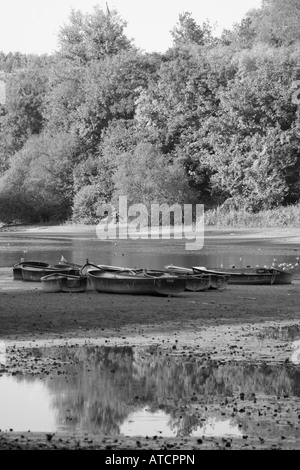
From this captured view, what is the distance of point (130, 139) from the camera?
90.9 m

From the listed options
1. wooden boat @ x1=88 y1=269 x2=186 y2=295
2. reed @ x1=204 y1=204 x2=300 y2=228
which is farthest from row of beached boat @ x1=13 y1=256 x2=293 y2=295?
reed @ x1=204 y1=204 x2=300 y2=228

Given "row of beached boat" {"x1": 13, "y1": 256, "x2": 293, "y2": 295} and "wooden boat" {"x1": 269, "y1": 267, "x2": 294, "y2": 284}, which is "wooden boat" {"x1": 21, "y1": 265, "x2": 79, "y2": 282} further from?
"wooden boat" {"x1": 269, "y1": 267, "x2": 294, "y2": 284}

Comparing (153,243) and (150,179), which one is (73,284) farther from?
(150,179)

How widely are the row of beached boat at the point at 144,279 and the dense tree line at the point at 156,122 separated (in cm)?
4498

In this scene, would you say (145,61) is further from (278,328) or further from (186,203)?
(278,328)

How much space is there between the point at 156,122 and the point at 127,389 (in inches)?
Result: 2903

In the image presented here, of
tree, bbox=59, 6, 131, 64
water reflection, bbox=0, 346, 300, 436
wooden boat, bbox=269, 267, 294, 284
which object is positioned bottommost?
wooden boat, bbox=269, 267, 294, 284

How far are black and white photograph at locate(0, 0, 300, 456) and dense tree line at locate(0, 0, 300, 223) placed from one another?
18cm

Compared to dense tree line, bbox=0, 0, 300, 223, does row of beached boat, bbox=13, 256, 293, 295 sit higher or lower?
lower

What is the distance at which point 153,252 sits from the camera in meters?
52.6

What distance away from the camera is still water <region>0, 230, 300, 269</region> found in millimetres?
44969

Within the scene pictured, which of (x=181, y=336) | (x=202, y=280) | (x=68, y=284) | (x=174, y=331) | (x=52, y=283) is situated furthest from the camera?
(x=52, y=283)

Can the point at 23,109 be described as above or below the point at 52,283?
above

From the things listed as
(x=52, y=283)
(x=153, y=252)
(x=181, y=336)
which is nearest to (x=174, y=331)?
(x=181, y=336)
